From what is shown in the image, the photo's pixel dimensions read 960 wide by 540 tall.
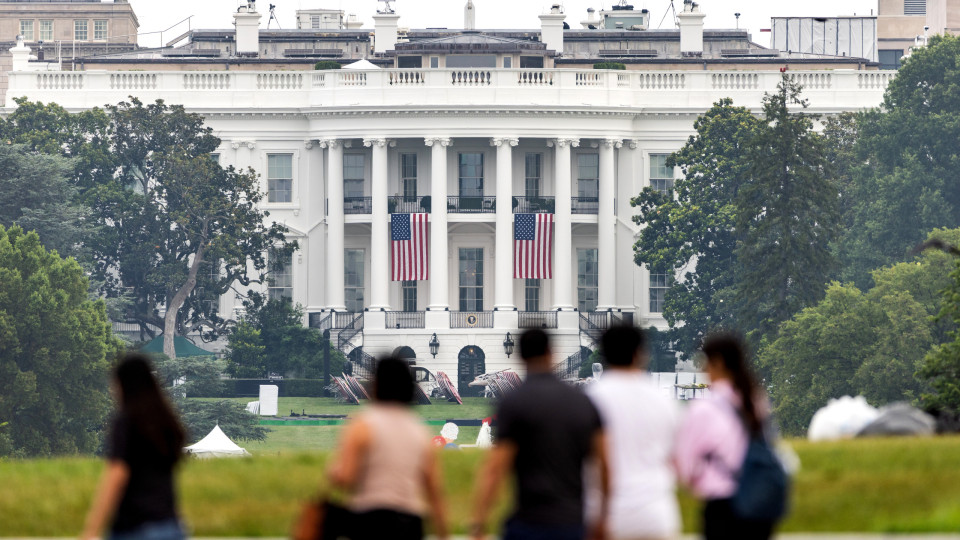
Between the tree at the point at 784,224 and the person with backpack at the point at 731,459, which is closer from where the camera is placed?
the person with backpack at the point at 731,459

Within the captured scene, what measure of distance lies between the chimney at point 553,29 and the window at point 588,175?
795 cm

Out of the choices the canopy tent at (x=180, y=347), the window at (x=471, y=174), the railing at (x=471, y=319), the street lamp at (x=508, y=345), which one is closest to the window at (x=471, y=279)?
the window at (x=471, y=174)

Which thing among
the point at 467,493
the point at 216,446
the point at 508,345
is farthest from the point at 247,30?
the point at 467,493

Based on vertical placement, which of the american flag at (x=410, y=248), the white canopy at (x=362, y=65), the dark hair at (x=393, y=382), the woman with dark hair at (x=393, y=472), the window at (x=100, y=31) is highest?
the window at (x=100, y=31)

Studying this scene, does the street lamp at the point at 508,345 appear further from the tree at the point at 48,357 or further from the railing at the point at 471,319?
the tree at the point at 48,357

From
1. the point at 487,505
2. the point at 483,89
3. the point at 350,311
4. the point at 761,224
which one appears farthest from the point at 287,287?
the point at 487,505

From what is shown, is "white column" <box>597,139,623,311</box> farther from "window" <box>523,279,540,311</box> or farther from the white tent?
the white tent

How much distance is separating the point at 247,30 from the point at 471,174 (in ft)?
53.1

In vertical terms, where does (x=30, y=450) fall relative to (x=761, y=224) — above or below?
below

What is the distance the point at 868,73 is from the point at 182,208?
3004cm

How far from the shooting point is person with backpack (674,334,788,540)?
1975 centimetres

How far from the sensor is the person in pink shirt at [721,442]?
19797mm

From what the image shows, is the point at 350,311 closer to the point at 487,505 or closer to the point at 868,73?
the point at 868,73

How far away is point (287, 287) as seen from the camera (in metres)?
115
